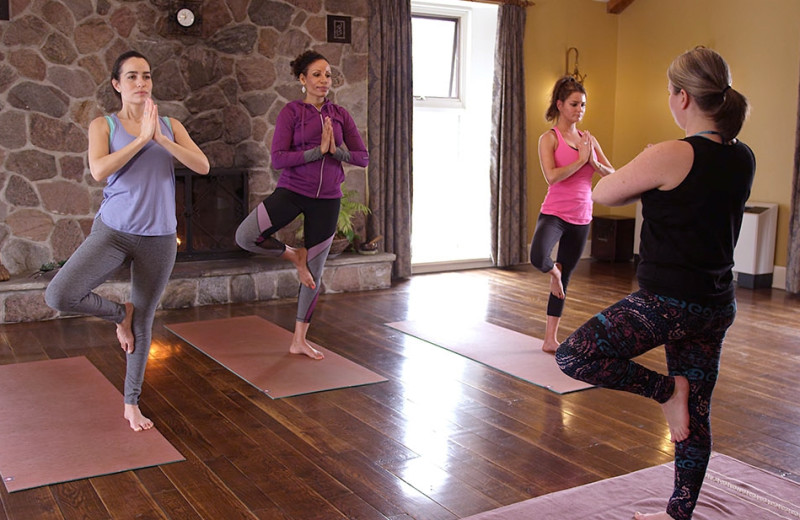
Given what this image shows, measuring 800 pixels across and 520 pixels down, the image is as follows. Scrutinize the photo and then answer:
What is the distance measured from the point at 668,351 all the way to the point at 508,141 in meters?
5.16

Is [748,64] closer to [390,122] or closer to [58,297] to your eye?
[390,122]

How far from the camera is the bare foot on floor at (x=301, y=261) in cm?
394

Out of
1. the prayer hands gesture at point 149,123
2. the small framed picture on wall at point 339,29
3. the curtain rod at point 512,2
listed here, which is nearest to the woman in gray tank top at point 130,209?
the prayer hands gesture at point 149,123

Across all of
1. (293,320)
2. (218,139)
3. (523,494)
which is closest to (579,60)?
(218,139)

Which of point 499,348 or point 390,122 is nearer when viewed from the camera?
point 499,348

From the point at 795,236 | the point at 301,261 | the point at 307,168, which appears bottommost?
the point at 795,236

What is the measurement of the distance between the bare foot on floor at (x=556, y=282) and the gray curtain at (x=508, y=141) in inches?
121

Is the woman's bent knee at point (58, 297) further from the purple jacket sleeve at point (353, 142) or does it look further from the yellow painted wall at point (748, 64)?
the yellow painted wall at point (748, 64)

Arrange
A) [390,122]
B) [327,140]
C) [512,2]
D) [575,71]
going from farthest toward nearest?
[575,71], [512,2], [390,122], [327,140]

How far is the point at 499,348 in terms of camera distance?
443cm

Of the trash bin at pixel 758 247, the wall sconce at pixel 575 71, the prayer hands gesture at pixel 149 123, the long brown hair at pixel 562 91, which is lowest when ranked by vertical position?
the trash bin at pixel 758 247

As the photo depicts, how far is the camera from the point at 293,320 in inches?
201

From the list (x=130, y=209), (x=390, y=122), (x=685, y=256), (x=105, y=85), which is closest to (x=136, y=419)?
(x=130, y=209)

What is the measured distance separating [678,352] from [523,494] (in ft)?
2.55
